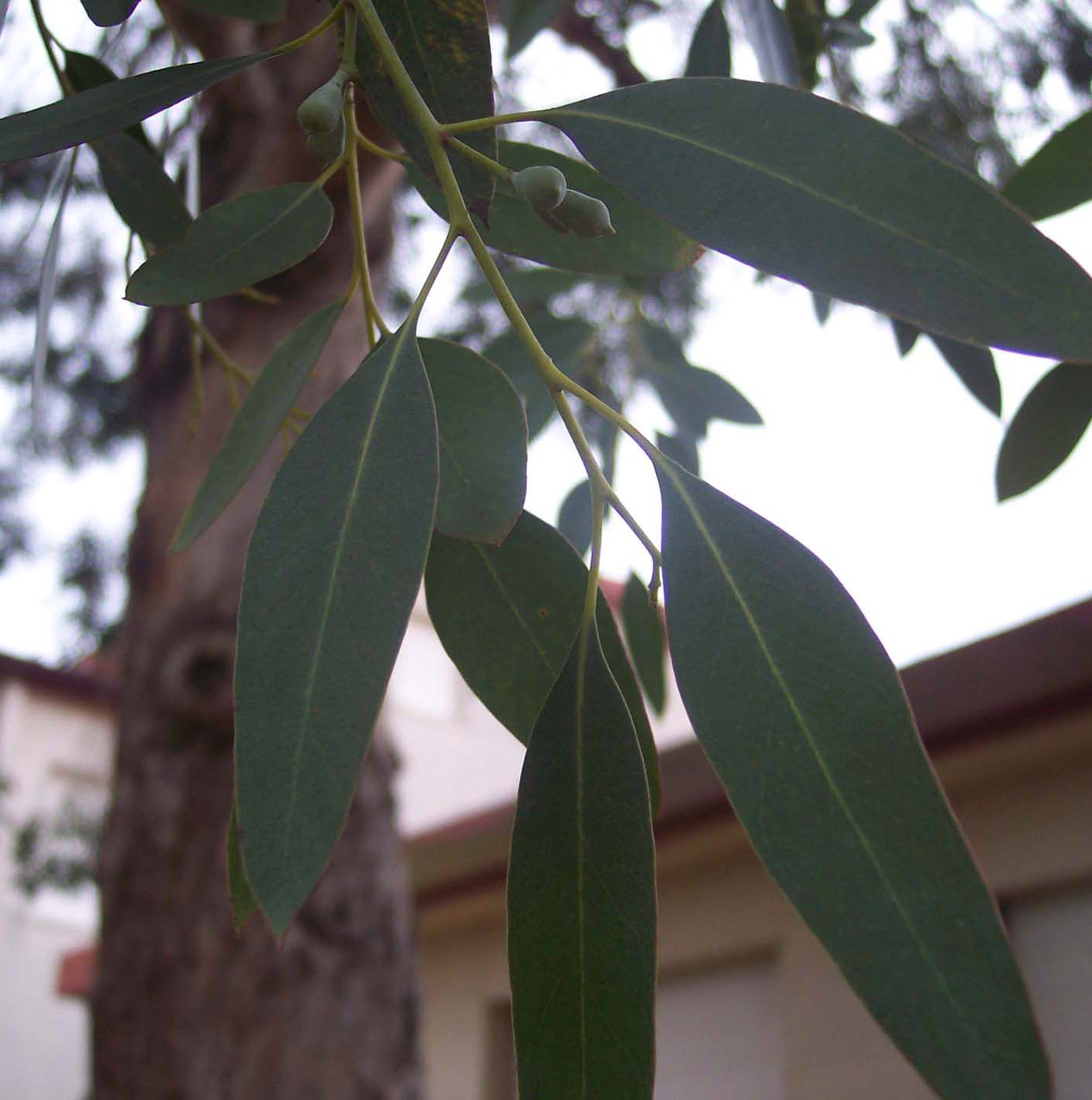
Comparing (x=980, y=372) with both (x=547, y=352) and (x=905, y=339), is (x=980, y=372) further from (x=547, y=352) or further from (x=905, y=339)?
(x=547, y=352)

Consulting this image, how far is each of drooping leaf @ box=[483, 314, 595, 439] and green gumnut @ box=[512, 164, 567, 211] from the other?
0.50 m

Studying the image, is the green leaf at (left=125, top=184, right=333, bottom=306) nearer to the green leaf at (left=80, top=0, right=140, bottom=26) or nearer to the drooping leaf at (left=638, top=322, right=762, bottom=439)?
the green leaf at (left=80, top=0, right=140, bottom=26)

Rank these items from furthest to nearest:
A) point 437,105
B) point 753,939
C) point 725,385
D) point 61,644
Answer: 1. point 61,644
2. point 753,939
3. point 725,385
4. point 437,105

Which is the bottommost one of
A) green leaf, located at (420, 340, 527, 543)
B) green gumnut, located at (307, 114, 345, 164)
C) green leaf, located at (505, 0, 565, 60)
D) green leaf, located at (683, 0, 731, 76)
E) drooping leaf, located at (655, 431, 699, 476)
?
green leaf, located at (420, 340, 527, 543)

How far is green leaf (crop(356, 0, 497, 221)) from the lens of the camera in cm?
51

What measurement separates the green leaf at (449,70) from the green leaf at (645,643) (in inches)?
21.9

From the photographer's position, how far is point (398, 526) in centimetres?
45

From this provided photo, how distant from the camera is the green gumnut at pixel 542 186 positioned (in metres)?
0.46

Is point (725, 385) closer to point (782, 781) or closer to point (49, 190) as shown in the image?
point (49, 190)


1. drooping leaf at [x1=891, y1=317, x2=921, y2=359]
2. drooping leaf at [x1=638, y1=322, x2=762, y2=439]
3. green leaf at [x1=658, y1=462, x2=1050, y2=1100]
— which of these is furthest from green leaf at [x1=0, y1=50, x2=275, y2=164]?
drooping leaf at [x1=638, y1=322, x2=762, y2=439]

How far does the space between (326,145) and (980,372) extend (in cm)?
44

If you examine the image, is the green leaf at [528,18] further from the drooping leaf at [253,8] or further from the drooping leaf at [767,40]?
the drooping leaf at [253,8]

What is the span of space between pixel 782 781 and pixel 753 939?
1.76 m

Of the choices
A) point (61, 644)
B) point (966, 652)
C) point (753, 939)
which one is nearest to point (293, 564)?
point (966, 652)
